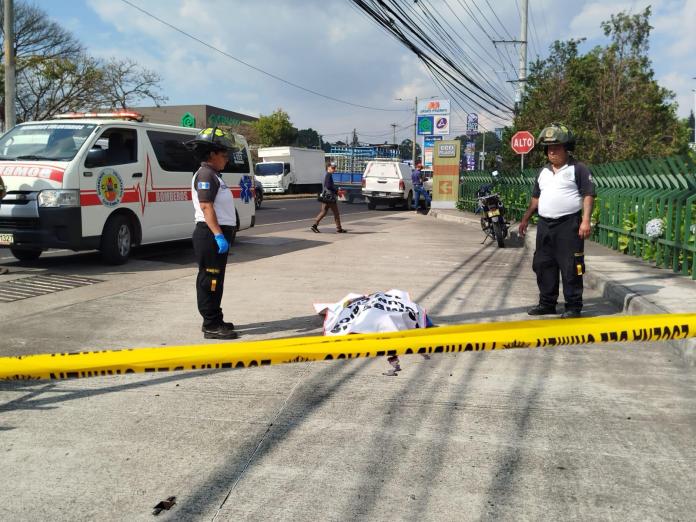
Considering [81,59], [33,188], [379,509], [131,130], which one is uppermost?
[81,59]

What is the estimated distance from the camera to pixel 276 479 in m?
3.01

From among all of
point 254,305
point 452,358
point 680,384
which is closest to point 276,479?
point 452,358

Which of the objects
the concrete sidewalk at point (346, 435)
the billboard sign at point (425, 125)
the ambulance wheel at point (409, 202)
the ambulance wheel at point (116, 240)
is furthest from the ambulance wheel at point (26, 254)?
the billboard sign at point (425, 125)

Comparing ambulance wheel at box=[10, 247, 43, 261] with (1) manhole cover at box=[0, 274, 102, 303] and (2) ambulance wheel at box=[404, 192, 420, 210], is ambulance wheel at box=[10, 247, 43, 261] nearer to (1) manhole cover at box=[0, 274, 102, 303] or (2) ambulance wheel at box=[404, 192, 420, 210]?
(1) manhole cover at box=[0, 274, 102, 303]

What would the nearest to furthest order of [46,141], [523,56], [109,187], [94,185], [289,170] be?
[94,185] < [46,141] < [109,187] < [523,56] < [289,170]

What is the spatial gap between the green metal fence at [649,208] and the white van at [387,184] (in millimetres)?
14431

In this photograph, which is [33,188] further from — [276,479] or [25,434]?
[276,479]

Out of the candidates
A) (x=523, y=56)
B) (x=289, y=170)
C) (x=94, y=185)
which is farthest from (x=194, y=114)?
(x=94, y=185)

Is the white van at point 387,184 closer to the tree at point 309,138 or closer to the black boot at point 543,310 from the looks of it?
the black boot at point 543,310

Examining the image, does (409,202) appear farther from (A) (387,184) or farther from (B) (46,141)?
(B) (46,141)

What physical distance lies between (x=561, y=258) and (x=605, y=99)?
22.2 metres

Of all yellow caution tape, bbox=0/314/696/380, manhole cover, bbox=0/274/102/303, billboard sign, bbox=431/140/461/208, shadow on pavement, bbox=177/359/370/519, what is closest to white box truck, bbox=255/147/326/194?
billboard sign, bbox=431/140/461/208

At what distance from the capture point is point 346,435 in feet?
11.6

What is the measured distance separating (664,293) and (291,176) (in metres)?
34.0
